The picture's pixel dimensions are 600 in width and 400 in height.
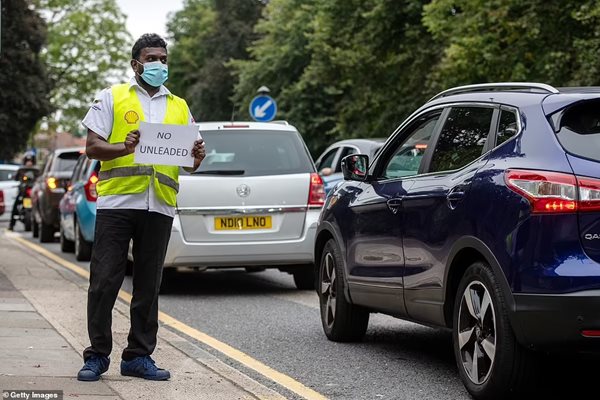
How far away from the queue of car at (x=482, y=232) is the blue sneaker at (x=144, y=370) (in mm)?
1558

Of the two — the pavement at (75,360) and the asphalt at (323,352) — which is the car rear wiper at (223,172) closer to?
the asphalt at (323,352)

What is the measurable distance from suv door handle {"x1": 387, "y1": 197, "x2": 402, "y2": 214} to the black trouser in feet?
4.80

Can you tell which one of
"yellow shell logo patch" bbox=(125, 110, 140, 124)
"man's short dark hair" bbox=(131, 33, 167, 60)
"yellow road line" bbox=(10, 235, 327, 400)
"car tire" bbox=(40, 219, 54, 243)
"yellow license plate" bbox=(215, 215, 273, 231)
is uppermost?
"man's short dark hair" bbox=(131, 33, 167, 60)

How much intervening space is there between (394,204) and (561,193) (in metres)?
1.98

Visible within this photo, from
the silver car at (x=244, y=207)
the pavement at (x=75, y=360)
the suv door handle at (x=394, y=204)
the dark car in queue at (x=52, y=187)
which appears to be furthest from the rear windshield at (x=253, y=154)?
the dark car in queue at (x=52, y=187)

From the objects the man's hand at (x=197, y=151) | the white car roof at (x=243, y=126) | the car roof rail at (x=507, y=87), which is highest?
the car roof rail at (x=507, y=87)

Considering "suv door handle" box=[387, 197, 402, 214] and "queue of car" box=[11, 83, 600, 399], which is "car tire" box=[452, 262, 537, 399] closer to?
"queue of car" box=[11, 83, 600, 399]

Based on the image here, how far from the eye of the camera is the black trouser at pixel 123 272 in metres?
6.92

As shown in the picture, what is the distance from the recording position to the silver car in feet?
40.5

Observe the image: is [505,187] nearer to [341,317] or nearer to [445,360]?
[445,360]

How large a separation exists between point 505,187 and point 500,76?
26.9 metres

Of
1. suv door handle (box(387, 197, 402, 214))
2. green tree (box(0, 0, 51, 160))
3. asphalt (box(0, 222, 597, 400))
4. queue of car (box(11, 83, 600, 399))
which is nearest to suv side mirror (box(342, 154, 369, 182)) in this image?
queue of car (box(11, 83, 600, 399))

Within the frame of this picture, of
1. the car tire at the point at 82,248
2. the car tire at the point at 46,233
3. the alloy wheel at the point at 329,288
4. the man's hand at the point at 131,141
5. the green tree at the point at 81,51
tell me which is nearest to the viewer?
the man's hand at the point at 131,141

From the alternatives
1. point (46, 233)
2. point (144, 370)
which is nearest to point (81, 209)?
point (46, 233)
